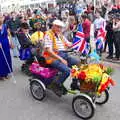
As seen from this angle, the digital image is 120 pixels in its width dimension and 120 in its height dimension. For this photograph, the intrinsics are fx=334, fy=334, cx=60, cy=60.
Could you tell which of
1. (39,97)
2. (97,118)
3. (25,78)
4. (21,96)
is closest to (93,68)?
(97,118)

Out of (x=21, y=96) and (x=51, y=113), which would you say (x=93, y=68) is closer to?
(x=51, y=113)

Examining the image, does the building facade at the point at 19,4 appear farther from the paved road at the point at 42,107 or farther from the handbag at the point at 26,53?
the paved road at the point at 42,107

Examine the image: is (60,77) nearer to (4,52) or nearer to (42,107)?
(42,107)

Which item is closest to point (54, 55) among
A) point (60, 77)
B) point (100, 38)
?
point (60, 77)

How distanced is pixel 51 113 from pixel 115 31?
523 cm

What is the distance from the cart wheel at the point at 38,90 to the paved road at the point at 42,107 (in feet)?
0.34

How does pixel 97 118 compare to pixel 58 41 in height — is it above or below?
below

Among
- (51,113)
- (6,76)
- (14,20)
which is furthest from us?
(14,20)

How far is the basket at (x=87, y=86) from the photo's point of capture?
5867 millimetres

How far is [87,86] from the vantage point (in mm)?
5953

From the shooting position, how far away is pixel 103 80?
576 cm

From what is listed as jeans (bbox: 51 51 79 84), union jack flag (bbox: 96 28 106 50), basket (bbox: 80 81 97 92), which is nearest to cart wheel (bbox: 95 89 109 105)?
basket (bbox: 80 81 97 92)

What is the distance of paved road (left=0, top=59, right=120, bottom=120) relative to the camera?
613 centimetres

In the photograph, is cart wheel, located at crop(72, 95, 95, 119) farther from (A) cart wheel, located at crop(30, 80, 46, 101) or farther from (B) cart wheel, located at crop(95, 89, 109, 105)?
(A) cart wheel, located at crop(30, 80, 46, 101)
